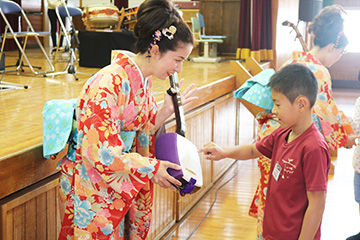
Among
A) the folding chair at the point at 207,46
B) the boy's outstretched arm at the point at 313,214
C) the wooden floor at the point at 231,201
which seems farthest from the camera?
the folding chair at the point at 207,46

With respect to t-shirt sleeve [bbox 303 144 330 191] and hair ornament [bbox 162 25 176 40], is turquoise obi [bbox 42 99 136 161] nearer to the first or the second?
hair ornament [bbox 162 25 176 40]

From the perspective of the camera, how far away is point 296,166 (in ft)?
5.52

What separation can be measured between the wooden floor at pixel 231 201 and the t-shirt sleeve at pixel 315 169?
1444 mm

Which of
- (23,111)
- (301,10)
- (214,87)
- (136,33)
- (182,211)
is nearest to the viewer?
(136,33)

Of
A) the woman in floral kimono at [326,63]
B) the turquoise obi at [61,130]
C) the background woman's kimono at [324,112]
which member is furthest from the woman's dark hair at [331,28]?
the turquoise obi at [61,130]

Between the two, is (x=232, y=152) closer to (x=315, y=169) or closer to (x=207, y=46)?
(x=315, y=169)

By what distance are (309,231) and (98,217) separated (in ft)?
2.33

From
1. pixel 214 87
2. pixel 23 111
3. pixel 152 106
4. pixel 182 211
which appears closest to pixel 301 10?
pixel 214 87

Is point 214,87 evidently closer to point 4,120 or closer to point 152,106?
point 4,120

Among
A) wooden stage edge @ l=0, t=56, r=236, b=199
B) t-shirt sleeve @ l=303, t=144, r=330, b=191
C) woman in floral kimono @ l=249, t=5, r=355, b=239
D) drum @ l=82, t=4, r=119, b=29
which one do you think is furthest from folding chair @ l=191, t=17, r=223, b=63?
t-shirt sleeve @ l=303, t=144, r=330, b=191

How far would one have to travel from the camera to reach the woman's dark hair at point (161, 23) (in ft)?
5.60

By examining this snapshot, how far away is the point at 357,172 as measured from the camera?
2684 millimetres

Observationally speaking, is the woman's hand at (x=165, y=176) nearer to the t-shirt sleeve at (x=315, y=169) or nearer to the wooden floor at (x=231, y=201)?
the t-shirt sleeve at (x=315, y=169)

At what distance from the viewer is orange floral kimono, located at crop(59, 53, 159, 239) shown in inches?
60.7
